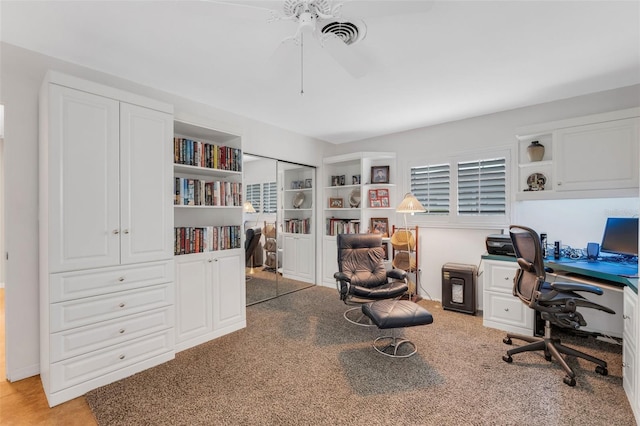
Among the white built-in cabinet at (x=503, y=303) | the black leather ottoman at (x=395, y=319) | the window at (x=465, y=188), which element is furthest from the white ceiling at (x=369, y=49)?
the black leather ottoman at (x=395, y=319)

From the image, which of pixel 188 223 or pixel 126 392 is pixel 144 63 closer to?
pixel 188 223

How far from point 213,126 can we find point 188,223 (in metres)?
1.07

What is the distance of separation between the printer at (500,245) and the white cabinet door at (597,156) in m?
0.73

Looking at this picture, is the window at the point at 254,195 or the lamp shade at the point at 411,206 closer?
the lamp shade at the point at 411,206

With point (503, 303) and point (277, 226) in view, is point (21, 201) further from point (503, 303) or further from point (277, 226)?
point (503, 303)

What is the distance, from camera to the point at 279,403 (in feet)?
6.50

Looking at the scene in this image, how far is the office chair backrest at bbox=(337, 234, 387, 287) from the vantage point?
369cm

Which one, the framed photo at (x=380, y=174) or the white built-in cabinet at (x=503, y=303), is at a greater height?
the framed photo at (x=380, y=174)

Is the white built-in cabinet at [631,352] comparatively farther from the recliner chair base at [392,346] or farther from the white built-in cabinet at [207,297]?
the white built-in cabinet at [207,297]

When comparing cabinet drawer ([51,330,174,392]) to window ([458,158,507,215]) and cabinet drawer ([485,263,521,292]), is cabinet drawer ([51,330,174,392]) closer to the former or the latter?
cabinet drawer ([485,263,521,292])

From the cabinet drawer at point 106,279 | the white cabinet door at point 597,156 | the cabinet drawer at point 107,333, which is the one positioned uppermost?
the white cabinet door at point 597,156

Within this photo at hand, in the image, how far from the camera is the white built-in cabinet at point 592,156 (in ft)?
8.81

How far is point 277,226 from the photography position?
4.43m

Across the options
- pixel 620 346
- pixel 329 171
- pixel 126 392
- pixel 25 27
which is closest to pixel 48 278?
pixel 126 392
